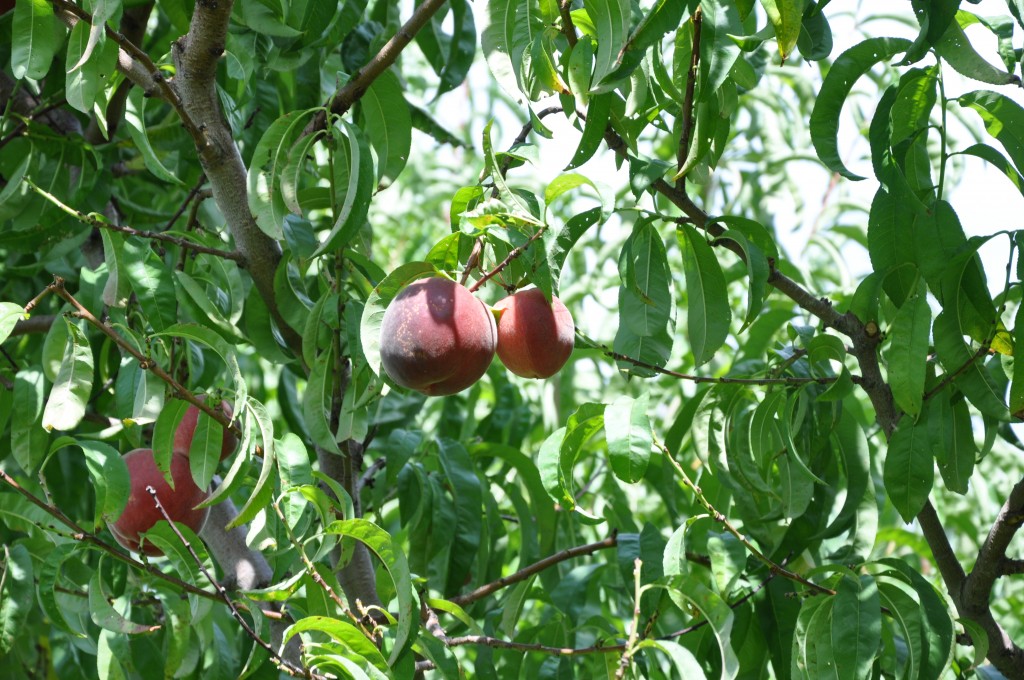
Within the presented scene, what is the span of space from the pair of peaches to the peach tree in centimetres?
2

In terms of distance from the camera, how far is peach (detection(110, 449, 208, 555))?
1.59 metres

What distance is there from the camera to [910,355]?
1.27m

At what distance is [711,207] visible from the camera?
336cm

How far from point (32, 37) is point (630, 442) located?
95 centimetres

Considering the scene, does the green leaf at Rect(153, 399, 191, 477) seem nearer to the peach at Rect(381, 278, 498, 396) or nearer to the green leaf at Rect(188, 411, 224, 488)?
the green leaf at Rect(188, 411, 224, 488)

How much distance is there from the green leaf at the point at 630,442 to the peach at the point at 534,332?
4.4 inches

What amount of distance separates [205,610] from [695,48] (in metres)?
0.95

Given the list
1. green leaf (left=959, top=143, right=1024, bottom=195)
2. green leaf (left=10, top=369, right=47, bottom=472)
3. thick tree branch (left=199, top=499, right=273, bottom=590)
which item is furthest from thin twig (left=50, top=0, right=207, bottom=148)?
green leaf (left=959, top=143, right=1024, bottom=195)

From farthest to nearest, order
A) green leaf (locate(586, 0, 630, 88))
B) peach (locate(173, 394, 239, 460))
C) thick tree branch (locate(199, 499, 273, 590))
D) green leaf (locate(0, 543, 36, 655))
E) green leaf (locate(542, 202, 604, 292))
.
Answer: thick tree branch (locate(199, 499, 273, 590)) < peach (locate(173, 394, 239, 460)) < green leaf (locate(0, 543, 36, 655)) < green leaf (locate(542, 202, 604, 292)) < green leaf (locate(586, 0, 630, 88))

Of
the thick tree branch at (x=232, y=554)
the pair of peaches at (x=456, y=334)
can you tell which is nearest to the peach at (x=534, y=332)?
the pair of peaches at (x=456, y=334)

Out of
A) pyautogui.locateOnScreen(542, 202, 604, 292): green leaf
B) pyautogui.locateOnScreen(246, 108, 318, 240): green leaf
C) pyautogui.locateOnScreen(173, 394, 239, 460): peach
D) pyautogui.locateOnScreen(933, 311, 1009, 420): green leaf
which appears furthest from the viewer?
pyautogui.locateOnScreen(173, 394, 239, 460): peach

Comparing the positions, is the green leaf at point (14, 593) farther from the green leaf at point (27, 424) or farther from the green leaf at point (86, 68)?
the green leaf at point (86, 68)

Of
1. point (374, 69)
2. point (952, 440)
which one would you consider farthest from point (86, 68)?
point (952, 440)

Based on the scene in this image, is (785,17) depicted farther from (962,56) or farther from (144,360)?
(144,360)
